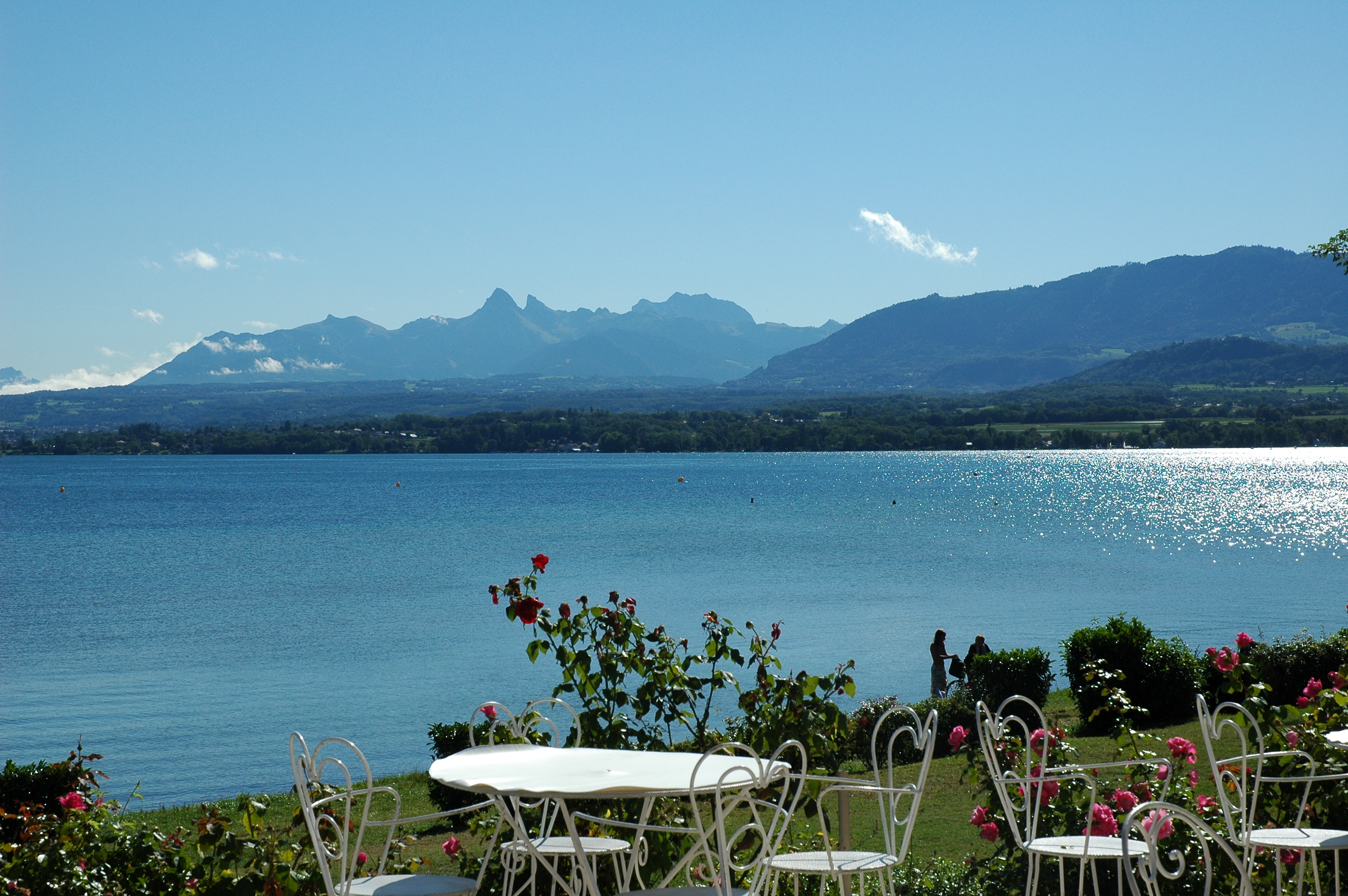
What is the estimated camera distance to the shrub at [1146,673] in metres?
13.3

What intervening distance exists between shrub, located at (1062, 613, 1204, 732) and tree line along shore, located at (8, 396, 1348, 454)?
15452 cm

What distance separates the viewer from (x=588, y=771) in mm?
3555

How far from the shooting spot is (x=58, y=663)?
95.7 ft

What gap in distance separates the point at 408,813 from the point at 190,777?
7658mm

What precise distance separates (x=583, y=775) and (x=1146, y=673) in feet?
38.4

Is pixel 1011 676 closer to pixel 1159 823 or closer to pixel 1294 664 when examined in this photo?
pixel 1294 664

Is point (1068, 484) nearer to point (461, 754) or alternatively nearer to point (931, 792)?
point (931, 792)

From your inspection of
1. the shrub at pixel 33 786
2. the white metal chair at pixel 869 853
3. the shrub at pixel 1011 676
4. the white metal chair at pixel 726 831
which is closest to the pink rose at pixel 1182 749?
the white metal chair at pixel 869 853

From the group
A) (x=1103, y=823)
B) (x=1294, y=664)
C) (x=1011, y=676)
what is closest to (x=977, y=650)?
(x=1011, y=676)

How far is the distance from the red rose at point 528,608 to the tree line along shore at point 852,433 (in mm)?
164781

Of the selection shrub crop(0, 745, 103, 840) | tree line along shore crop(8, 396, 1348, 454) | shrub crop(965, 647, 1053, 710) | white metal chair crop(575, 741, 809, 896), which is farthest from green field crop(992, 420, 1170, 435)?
white metal chair crop(575, 741, 809, 896)

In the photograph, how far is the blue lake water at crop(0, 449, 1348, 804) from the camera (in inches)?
896

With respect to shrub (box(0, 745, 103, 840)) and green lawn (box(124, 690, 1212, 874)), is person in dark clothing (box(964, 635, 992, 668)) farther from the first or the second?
shrub (box(0, 745, 103, 840))

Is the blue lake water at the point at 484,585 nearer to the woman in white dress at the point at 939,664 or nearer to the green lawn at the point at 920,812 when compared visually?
the green lawn at the point at 920,812
